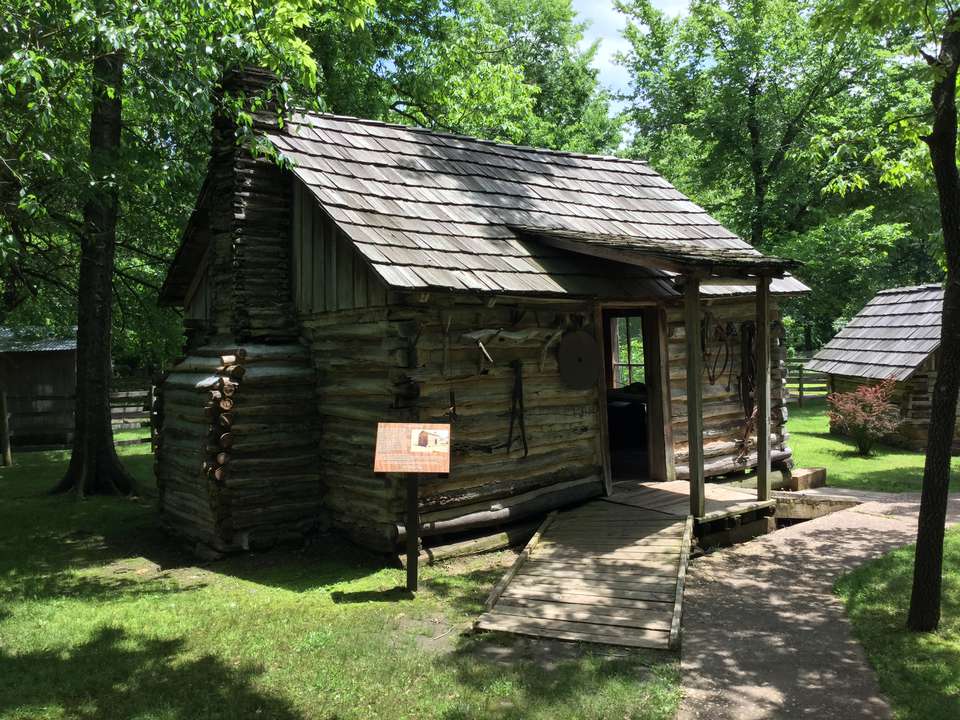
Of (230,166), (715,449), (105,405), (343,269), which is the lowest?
(715,449)

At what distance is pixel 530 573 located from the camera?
7309mm

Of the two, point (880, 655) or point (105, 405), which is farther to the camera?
point (105, 405)

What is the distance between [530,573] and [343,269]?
13.6 ft

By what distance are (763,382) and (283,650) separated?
6628 mm

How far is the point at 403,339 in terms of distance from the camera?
7.86m

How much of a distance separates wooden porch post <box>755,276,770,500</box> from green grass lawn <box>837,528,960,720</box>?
171 centimetres

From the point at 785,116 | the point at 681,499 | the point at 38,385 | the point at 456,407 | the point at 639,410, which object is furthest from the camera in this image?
the point at 785,116

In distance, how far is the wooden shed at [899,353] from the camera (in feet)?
54.0

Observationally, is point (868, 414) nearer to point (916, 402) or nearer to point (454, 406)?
point (916, 402)

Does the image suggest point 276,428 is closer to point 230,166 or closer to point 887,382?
point 230,166


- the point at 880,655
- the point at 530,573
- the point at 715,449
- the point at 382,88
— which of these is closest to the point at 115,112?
the point at 382,88

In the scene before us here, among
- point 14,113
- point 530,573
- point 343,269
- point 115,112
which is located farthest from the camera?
point 115,112

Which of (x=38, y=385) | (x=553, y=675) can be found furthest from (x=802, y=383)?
(x=38, y=385)

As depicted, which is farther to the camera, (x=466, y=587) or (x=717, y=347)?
(x=717, y=347)
